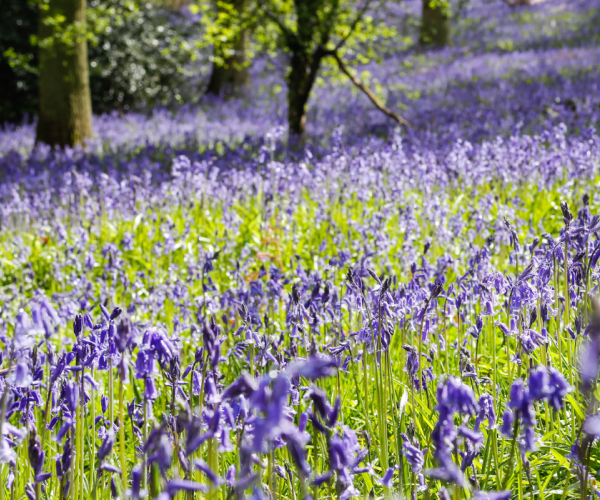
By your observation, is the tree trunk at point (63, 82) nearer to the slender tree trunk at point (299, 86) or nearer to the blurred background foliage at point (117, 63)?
the slender tree trunk at point (299, 86)

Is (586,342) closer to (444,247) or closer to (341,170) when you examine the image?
(444,247)

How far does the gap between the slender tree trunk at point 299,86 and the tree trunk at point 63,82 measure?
3.48 m

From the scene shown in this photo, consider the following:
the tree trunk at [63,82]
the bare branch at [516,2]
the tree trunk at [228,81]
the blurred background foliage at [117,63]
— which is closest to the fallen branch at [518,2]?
the bare branch at [516,2]

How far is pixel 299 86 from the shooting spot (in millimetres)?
9297

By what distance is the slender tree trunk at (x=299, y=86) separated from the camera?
9.09 metres

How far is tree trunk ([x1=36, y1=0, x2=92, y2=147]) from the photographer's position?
9727mm

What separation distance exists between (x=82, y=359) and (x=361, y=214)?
3.71 m

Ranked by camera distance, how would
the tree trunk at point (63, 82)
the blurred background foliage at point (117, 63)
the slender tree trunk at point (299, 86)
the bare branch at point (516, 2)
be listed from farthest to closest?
the bare branch at point (516, 2) → the blurred background foliage at point (117, 63) → the tree trunk at point (63, 82) → the slender tree trunk at point (299, 86)

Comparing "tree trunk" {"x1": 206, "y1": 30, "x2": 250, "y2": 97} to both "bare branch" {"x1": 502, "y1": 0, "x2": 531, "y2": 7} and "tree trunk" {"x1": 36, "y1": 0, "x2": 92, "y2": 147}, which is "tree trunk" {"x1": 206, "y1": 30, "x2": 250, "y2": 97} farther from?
"bare branch" {"x1": 502, "y1": 0, "x2": 531, "y2": 7}

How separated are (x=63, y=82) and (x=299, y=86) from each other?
13.4ft

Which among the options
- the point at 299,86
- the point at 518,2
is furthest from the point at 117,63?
the point at 518,2

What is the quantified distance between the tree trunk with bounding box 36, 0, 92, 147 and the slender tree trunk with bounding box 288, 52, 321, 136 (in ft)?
11.4

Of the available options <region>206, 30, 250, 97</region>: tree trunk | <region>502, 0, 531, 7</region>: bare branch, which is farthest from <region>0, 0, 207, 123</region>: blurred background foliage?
<region>502, 0, 531, 7</region>: bare branch

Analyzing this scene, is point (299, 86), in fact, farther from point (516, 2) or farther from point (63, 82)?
point (516, 2)
